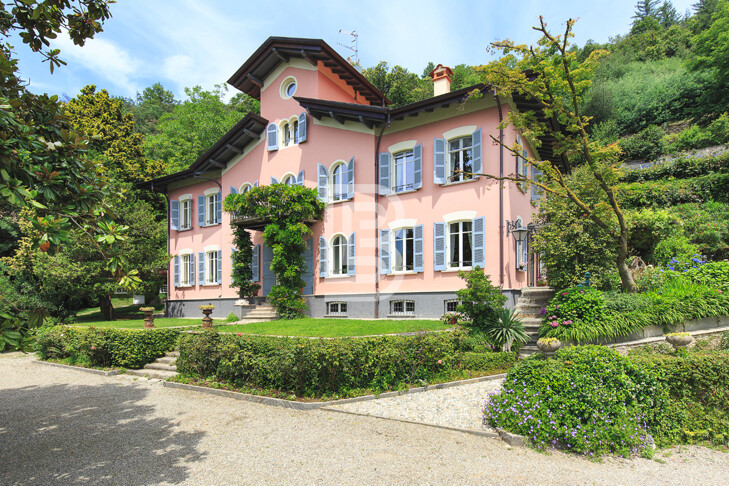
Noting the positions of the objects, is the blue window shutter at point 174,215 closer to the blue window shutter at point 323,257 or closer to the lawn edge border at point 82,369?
the blue window shutter at point 323,257

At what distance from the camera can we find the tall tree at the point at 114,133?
97.4 ft

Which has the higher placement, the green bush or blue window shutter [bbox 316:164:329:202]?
blue window shutter [bbox 316:164:329:202]

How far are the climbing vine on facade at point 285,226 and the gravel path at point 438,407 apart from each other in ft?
33.1

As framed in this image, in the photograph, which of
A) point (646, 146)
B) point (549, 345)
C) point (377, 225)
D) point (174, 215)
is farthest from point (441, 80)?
point (646, 146)

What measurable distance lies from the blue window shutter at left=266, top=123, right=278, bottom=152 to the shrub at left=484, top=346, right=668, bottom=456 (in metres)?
16.8

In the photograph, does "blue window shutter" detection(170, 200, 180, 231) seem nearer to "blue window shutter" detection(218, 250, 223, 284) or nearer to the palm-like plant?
"blue window shutter" detection(218, 250, 223, 284)

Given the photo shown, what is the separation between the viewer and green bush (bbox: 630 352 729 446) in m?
5.54

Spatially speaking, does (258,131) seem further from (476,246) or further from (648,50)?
(648,50)

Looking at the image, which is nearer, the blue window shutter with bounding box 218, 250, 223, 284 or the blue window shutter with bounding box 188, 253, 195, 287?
the blue window shutter with bounding box 218, 250, 223, 284

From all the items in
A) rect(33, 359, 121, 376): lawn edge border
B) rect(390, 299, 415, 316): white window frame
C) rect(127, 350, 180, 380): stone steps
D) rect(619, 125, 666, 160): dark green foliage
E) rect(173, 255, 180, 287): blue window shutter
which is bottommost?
rect(33, 359, 121, 376): lawn edge border

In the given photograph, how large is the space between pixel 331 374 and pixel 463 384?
2847 mm

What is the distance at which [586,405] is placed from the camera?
5371 millimetres

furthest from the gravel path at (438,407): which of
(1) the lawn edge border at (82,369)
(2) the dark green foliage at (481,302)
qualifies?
(1) the lawn edge border at (82,369)

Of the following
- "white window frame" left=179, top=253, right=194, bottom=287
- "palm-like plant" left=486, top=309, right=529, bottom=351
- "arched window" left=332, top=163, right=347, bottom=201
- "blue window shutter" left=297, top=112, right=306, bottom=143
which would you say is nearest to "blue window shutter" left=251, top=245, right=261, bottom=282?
"arched window" left=332, top=163, right=347, bottom=201
